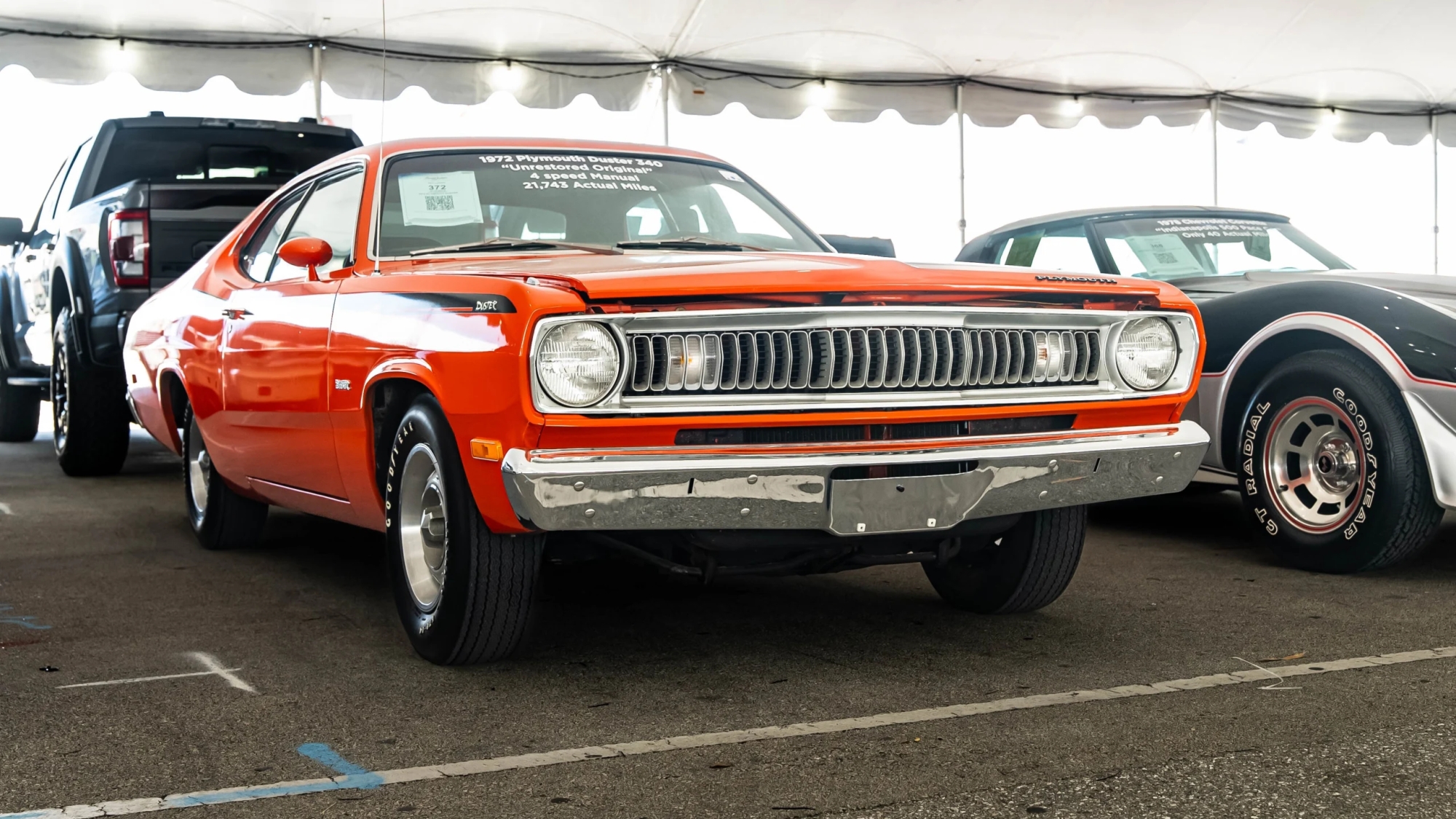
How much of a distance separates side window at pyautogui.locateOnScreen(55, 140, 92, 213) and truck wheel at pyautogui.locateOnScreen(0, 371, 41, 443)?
2429 millimetres

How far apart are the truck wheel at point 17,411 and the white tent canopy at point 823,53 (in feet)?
9.13

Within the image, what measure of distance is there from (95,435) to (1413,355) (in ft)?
21.8

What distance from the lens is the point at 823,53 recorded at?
45.6ft

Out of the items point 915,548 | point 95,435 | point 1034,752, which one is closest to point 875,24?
point 95,435

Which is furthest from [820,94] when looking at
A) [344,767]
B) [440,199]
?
[344,767]

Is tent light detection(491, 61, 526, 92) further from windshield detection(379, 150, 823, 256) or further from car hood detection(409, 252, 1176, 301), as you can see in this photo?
car hood detection(409, 252, 1176, 301)

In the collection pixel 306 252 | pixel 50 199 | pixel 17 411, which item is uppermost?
pixel 50 199

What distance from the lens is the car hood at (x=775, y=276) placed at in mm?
3193

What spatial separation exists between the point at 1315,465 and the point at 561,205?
2.84 metres

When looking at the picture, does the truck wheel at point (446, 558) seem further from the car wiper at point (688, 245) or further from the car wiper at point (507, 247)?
the car wiper at point (688, 245)

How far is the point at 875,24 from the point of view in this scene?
44.3 ft

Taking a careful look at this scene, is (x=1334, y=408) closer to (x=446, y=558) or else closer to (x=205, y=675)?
(x=446, y=558)

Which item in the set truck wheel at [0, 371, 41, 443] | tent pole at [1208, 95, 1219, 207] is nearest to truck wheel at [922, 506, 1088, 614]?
truck wheel at [0, 371, 41, 443]

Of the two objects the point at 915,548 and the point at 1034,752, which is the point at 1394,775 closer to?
the point at 1034,752
